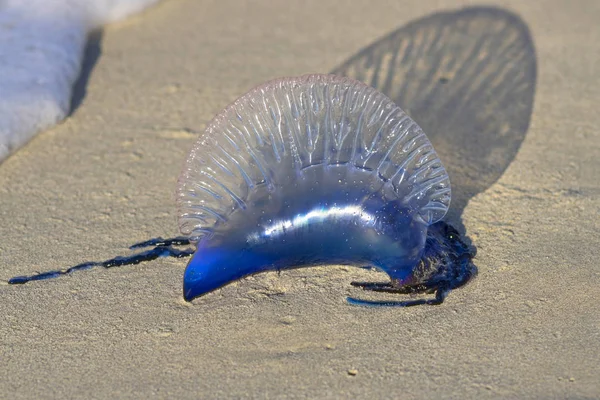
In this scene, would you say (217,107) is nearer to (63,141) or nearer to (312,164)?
(63,141)

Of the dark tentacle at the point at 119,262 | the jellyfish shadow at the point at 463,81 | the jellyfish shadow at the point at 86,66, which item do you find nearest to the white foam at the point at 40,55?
the jellyfish shadow at the point at 86,66

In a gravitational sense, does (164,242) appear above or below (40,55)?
below

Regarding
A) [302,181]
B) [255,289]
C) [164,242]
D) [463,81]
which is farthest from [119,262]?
[463,81]

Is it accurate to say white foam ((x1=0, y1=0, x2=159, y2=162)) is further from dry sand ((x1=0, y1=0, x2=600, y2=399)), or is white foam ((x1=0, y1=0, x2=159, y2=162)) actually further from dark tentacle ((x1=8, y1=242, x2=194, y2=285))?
dark tentacle ((x1=8, y1=242, x2=194, y2=285))

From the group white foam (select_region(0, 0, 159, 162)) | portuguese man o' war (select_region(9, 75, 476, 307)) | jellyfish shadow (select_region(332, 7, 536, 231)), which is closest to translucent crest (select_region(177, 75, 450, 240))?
portuguese man o' war (select_region(9, 75, 476, 307))

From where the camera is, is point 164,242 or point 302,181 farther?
point 164,242

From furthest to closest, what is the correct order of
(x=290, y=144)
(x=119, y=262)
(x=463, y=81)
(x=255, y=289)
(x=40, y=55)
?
(x=40, y=55) → (x=463, y=81) → (x=119, y=262) → (x=255, y=289) → (x=290, y=144)

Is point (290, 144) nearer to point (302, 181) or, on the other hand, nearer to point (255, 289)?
point (302, 181)
